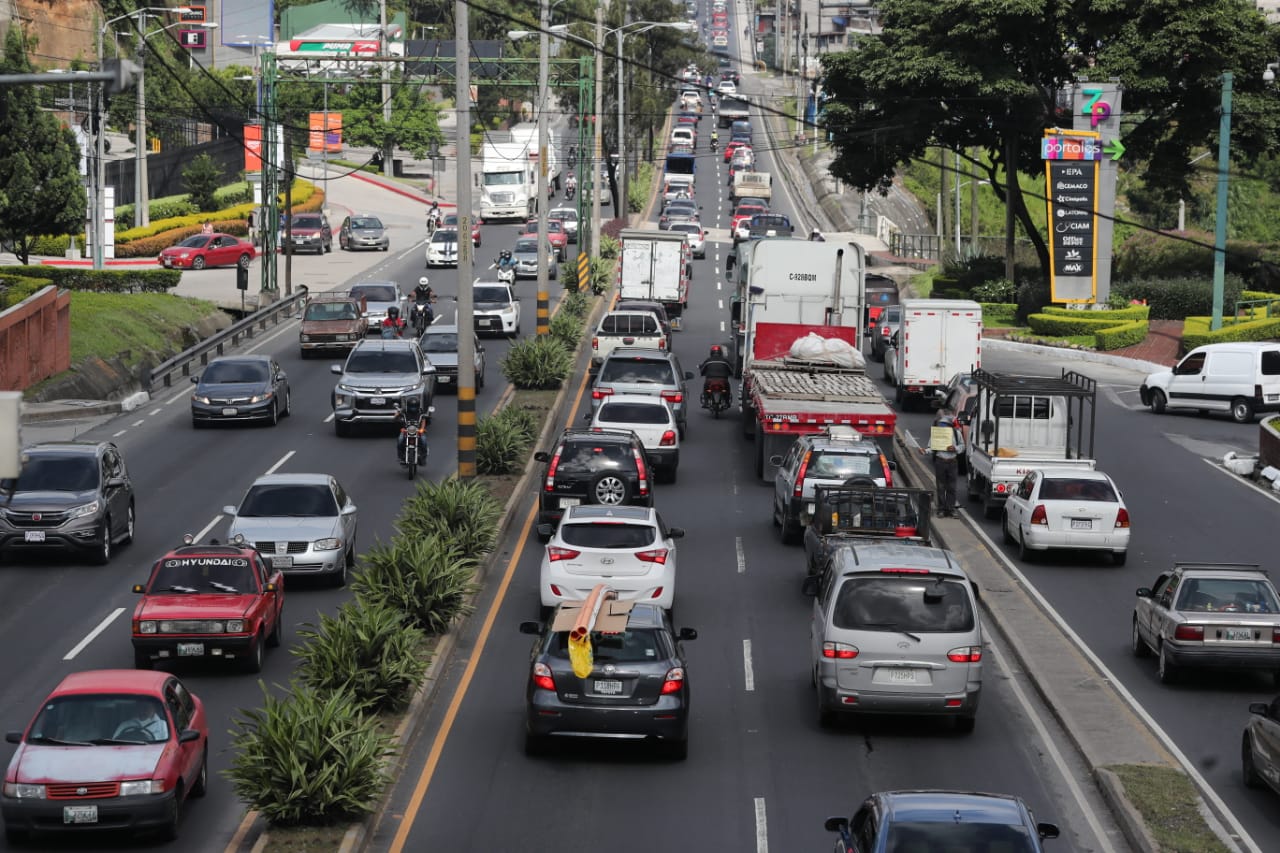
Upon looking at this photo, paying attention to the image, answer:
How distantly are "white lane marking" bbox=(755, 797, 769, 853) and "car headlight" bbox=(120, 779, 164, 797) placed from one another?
5.16m

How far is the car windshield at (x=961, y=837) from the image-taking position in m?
11.5

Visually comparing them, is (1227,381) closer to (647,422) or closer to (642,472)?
(647,422)

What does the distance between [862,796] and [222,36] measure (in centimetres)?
12714

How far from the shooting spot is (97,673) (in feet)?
52.8

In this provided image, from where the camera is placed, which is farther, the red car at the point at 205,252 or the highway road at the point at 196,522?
the red car at the point at 205,252

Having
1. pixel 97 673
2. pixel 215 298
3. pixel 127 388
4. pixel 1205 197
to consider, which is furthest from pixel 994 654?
pixel 1205 197

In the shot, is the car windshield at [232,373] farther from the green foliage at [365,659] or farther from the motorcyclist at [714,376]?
the green foliage at [365,659]

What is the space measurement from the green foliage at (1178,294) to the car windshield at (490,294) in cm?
2180

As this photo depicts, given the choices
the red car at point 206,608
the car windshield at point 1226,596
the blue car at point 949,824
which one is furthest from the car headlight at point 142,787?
the car windshield at point 1226,596

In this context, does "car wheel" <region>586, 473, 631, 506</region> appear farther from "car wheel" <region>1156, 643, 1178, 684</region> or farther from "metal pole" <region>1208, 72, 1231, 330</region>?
"metal pole" <region>1208, 72, 1231, 330</region>

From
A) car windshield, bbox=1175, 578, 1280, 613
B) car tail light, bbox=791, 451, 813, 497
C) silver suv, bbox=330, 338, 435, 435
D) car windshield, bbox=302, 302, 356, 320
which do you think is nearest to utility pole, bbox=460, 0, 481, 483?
car tail light, bbox=791, 451, 813, 497

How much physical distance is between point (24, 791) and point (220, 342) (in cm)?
3875

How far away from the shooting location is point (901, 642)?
60.3 ft

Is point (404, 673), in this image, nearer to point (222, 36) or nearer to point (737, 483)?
point (737, 483)
